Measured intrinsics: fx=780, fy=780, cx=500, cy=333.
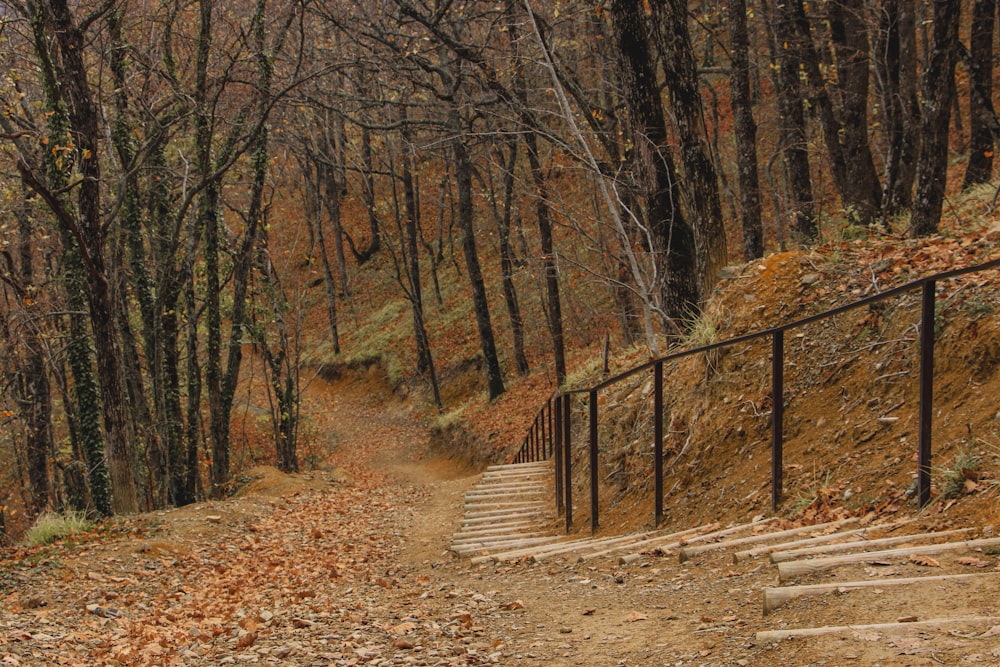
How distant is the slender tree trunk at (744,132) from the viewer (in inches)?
516

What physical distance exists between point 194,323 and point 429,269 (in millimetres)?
20798

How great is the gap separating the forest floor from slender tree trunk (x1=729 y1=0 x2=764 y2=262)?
703 centimetres

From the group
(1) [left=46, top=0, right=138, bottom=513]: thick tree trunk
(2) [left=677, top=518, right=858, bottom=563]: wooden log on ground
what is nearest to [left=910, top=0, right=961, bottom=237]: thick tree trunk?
(2) [left=677, top=518, right=858, bottom=563]: wooden log on ground

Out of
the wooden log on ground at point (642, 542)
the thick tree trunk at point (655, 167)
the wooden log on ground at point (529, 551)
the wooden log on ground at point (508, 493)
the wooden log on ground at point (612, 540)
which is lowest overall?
the wooden log on ground at point (508, 493)

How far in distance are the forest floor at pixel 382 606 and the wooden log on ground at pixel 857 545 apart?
19 cm

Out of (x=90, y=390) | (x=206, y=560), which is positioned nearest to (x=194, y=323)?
(x=90, y=390)

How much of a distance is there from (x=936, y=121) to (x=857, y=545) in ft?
20.3

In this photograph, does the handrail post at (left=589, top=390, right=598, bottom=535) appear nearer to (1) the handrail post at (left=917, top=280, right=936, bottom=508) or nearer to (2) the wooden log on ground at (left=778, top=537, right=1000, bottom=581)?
(1) the handrail post at (left=917, top=280, right=936, bottom=508)

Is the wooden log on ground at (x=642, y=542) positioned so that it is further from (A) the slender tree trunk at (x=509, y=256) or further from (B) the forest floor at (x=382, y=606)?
(A) the slender tree trunk at (x=509, y=256)

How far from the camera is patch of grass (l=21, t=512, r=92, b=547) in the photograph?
29.8ft

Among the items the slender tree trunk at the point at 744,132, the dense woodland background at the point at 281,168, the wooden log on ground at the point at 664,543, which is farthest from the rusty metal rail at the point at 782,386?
the slender tree trunk at the point at 744,132

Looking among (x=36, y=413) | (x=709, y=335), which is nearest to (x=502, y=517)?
(x=709, y=335)

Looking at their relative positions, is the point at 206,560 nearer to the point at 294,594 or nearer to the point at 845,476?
the point at 294,594

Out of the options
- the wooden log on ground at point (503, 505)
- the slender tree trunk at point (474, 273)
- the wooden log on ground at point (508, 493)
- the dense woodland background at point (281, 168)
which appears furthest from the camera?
the slender tree trunk at point (474, 273)
